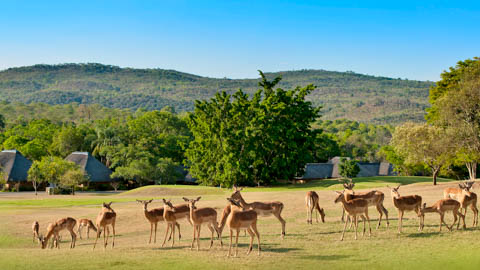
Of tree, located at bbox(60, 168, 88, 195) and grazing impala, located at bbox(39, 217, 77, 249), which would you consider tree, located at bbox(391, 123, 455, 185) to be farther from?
tree, located at bbox(60, 168, 88, 195)

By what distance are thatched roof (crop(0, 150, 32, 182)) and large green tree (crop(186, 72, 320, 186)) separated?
30396 millimetres

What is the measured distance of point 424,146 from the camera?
4266 centimetres

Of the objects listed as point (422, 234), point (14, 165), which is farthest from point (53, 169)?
point (422, 234)

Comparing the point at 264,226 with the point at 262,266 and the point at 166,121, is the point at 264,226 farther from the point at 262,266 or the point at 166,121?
the point at 166,121

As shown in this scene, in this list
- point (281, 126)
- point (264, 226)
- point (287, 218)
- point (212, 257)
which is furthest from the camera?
point (281, 126)

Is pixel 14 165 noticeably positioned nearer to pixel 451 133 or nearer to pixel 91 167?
pixel 91 167

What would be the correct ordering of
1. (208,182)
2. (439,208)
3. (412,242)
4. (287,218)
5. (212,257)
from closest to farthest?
(212,257) → (412,242) → (439,208) → (287,218) → (208,182)

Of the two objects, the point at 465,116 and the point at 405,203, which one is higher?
the point at 465,116

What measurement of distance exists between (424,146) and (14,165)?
57.6m

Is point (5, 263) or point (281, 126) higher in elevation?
point (281, 126)

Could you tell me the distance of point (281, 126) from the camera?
54625 mm

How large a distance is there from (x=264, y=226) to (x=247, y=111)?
113 feet

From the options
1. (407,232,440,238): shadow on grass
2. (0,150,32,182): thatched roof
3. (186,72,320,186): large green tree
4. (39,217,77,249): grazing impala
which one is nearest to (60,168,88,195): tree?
(186,72,320,186): large green tree

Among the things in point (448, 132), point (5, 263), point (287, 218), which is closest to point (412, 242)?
point (287, 218)
